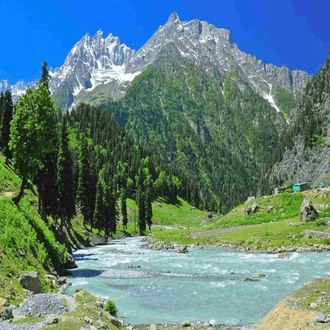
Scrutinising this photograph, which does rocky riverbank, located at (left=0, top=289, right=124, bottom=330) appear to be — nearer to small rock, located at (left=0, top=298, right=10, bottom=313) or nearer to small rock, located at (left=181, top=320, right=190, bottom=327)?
small rock, located at (left=0, top=298, right=10, bottom=313)

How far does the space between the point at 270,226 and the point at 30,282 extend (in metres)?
59.1

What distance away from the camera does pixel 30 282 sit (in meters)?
18.9

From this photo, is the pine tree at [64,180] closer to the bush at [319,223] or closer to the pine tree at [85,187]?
the pine tree at [85,187]

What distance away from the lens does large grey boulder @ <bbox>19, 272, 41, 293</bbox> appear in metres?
18.6

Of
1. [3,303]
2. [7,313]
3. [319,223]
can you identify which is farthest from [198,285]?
[319,223]

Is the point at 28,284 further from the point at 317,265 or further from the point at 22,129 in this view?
the point at 317,265

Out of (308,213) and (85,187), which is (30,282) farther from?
(85,187)

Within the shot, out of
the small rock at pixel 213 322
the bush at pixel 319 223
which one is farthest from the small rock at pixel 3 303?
the bush at pixel 319 223

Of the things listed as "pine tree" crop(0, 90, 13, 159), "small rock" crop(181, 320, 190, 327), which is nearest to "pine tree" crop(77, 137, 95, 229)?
"pine tree" crop(0, 90, 13, 159)

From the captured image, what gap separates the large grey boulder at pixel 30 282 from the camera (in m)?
18.6

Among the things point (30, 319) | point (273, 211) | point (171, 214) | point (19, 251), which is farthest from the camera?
point (171, 214)

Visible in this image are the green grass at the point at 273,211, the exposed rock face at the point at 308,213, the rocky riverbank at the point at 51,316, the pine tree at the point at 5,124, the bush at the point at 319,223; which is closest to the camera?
the rocky riverbank at the point at 51,316

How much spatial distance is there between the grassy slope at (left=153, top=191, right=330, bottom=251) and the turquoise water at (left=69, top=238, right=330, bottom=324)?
32.7ft

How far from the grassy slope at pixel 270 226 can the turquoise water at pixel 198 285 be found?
32.7 ft
